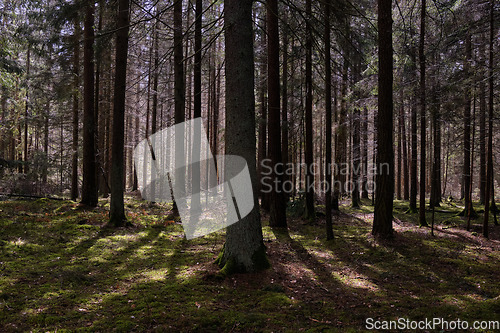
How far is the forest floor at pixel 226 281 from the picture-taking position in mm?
3758

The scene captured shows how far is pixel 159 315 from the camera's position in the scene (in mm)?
3934

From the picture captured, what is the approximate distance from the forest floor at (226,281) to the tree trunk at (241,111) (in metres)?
0.38

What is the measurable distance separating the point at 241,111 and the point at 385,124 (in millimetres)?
4448

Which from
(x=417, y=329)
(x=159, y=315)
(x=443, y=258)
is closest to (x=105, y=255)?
(x=159, y=315)

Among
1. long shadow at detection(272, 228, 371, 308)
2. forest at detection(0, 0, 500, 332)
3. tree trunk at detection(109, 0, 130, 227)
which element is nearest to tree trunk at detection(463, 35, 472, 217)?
forest at detection(0, 0, 500, 332)

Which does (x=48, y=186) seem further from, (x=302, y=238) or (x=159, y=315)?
(x=159, y=315)

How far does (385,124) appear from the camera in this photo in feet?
25.8

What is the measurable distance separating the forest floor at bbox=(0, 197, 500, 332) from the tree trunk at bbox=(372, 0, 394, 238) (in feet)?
2.79

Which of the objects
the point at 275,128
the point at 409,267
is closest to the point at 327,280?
the point at 409,267

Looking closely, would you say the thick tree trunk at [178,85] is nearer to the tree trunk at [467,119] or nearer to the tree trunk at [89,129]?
the tree trunk at [89,129]

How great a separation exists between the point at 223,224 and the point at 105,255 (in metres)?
5.03

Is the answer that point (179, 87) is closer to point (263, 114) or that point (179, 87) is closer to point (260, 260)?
point (263, 114)

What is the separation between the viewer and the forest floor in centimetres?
376

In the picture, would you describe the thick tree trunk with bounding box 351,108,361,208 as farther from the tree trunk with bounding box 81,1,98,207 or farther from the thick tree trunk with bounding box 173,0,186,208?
the tree trunk with bounding box 81,1,98,207
